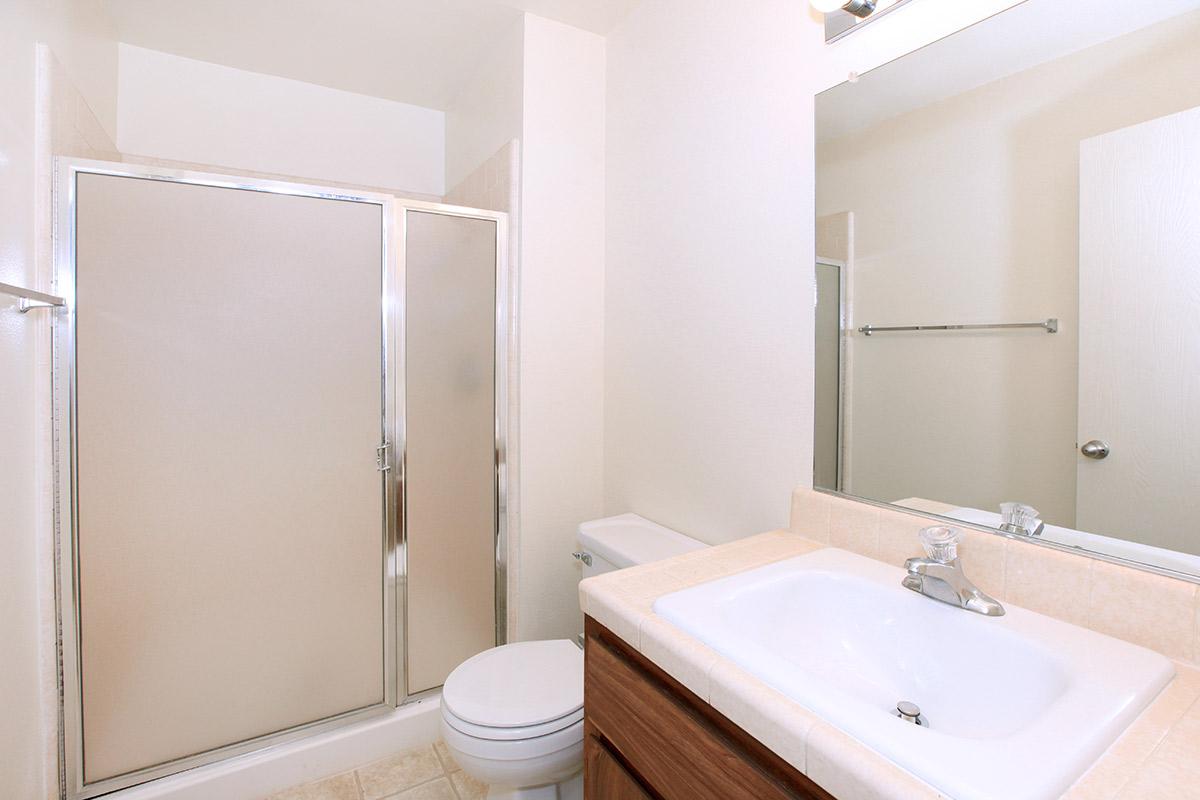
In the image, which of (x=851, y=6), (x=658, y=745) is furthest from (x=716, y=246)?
(x=658, y=745)

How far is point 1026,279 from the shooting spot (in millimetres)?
952

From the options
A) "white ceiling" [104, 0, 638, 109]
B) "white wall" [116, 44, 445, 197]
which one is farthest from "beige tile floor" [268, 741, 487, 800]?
"white ceiling" [104, 0, 638, 109]

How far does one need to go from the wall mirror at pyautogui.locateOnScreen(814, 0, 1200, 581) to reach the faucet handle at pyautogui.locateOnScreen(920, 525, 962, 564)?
4.6 inches

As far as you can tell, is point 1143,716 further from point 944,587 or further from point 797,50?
point 797,50

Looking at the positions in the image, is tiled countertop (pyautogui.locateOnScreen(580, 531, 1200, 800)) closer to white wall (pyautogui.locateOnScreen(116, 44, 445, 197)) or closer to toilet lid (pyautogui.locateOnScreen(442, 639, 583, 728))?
toilet lid (pyautogui.locateOnScreen(442, 639, 583, 728))

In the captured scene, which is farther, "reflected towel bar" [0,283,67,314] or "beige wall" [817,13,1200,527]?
"reflected towel bar" [0,283,67,314]

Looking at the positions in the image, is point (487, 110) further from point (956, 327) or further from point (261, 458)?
point (956, 327)

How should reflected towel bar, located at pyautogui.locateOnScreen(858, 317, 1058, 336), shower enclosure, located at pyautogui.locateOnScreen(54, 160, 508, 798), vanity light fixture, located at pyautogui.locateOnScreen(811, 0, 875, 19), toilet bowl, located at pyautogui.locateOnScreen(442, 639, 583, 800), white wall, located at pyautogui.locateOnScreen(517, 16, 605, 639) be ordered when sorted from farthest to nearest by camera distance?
white wall, located at pyautogui.locateOnScreen(517, 16, 605, 639) → shower enclosure, located at pyautogui.locateOnScreen(54, 160, 508, 798) → toilet bowl, located at pyautogui.locateOnScreen(442, 639, 583, 800) → vanity light fixture, located at pyautogui.locateOnScreen(811, 0, 875, 19) → reflected towel bar, located at pyautogui.locateOnScreen(858, 317, 1058, 336)

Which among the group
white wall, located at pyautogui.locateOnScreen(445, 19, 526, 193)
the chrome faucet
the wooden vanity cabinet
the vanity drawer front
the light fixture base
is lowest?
the vanity drawer front

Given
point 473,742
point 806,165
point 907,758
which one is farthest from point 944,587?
point 473,742

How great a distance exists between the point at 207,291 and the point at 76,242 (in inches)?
11.6

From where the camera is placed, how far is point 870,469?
1.20 m

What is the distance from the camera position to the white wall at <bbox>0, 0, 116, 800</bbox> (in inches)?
48.1

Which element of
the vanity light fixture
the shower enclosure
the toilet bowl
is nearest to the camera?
the vanity light fixture
